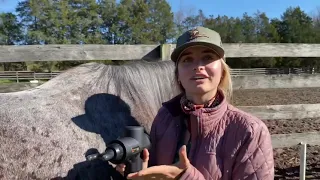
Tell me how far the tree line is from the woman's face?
31349 mm

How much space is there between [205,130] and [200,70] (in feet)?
0.94

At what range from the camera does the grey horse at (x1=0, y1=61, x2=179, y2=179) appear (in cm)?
202

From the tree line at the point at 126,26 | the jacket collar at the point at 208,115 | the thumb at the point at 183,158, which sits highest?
the tree line at the point at 126,26

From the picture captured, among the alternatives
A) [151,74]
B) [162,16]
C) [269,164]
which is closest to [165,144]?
[269,164]

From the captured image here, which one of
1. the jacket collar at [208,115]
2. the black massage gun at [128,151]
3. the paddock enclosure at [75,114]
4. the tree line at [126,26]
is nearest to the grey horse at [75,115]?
the paddock enclosure at [75,114]

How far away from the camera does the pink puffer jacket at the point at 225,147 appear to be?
1.56 meters

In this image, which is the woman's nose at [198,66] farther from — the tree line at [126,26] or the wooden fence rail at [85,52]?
the tree line at [126,26]

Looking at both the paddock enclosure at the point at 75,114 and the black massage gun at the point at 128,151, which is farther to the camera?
the paddock enclosure at the point at 75,114

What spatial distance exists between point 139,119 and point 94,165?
0.48 metres

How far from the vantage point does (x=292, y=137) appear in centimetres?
411

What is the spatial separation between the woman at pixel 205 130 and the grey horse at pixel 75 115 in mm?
510

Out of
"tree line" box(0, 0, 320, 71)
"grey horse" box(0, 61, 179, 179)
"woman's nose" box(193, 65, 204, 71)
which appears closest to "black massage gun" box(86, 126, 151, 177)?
"woman's nose" box(193, 65, 204, 71)

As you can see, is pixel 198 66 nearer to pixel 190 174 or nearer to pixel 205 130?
pixel 205 130

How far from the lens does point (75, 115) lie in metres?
2.23
